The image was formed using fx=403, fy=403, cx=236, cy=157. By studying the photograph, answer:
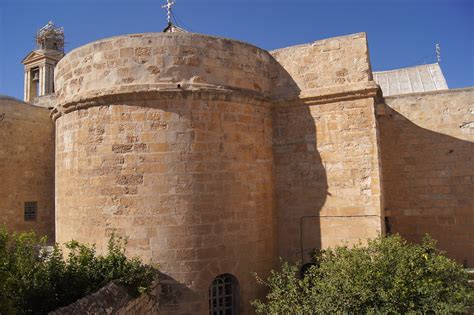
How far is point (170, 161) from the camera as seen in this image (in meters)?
7.45

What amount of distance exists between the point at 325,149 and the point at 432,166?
277 cm

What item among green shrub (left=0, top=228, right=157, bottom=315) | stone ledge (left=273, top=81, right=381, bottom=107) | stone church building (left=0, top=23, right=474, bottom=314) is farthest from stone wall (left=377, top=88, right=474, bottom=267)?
green shrub (left=0, top=228, right=157, bottom=315)

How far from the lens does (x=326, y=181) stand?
842 cm

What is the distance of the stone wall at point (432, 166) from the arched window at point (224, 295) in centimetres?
415

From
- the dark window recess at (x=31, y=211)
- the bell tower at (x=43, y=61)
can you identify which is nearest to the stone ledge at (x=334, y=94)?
the dark window recess at (x=31, y=211)

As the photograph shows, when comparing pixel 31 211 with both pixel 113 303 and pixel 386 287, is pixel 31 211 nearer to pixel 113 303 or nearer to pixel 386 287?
pixel 113 303

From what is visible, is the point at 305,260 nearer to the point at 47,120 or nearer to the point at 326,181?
the point at 326,181

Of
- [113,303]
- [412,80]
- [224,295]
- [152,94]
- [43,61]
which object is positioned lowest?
[224,295]

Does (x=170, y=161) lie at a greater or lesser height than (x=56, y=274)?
greater

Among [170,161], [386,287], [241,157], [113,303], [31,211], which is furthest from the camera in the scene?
[31,211]

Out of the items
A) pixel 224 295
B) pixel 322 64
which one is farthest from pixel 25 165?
pixel 322 64

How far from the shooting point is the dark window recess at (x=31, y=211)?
12883 millimetres

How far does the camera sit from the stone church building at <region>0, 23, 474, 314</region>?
7445 millimetres

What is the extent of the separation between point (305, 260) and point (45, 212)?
29.7 feet
